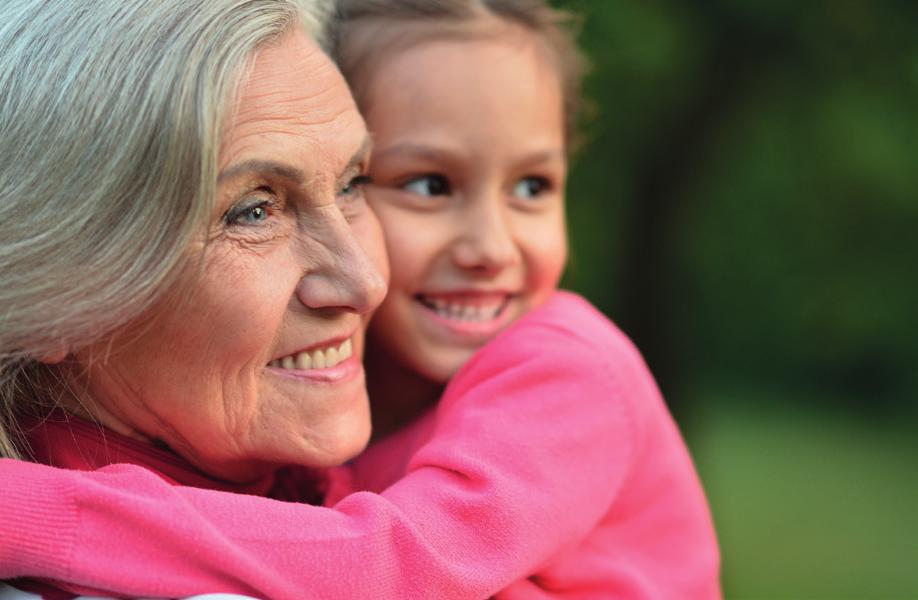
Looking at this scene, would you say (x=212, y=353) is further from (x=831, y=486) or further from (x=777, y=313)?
(x=777, y=313)

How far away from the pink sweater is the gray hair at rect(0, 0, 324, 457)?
0.33 metres

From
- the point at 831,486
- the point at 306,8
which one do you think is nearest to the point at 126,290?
the point at 306,8

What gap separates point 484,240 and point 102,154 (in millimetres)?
1126

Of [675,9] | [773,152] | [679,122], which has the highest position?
[675,9]

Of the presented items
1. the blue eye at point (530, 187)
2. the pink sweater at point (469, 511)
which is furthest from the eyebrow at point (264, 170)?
the blue eye at point (530, 187)

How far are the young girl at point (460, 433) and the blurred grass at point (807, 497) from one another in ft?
20.1

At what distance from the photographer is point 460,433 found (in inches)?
107

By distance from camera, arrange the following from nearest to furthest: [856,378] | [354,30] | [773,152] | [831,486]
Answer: [354,30]
[831,486]
[773,152]
[856,378]

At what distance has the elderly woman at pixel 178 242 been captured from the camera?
7.52 feet

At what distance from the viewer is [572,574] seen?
2877mm

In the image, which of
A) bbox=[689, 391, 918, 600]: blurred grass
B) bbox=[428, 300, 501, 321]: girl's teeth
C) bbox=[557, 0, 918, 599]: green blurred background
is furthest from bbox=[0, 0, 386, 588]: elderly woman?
Answer: bbox=[689, 391, 918, 600]: blurred grass

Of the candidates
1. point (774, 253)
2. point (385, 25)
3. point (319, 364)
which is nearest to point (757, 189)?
point (774, 253)

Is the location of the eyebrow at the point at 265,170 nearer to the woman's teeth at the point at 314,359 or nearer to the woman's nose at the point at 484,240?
the woman's teeth at the point at 314,359

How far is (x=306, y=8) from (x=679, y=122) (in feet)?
19.9
